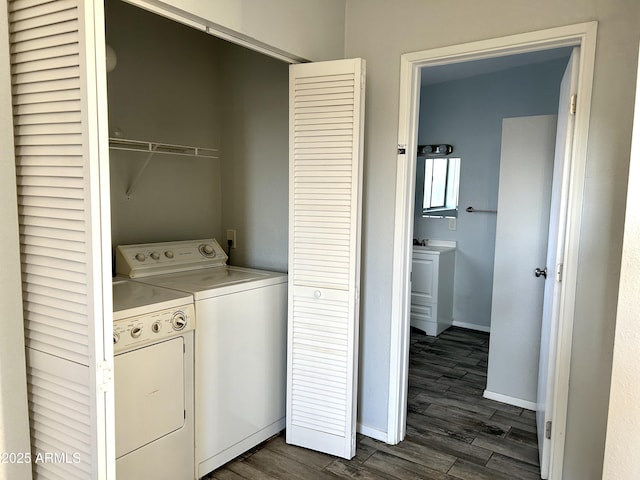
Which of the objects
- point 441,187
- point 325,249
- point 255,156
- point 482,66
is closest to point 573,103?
point 325,249

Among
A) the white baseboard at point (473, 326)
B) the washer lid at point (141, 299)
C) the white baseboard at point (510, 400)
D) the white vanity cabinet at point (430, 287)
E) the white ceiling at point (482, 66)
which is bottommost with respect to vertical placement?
the white baseboard at point (510, 400)

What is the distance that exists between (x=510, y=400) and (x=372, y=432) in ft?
3.64

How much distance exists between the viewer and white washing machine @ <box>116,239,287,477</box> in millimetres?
2174

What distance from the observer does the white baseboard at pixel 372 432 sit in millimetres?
2580

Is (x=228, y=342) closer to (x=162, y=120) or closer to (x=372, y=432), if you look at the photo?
(x=372, y=432)

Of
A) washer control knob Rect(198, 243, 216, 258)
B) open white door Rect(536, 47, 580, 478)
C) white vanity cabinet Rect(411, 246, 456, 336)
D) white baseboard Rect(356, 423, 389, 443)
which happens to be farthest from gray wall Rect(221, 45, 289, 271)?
white vanity cabinet Rect(411, 246, 456, 336)

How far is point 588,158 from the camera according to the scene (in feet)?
6.36

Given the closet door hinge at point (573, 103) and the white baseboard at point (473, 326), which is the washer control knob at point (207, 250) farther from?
the white baseboard at point (473, 326)

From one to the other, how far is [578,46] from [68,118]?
2026mm

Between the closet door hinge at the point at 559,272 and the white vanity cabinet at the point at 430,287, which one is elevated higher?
the closet door hinge at the point at 559,272

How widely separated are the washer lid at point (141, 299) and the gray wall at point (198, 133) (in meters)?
0.50

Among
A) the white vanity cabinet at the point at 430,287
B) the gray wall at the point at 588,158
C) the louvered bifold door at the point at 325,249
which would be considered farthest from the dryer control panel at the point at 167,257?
the white vanity cabinet at the point at 430,287

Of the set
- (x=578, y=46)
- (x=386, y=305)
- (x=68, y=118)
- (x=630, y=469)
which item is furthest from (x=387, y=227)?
(x=68, y=118)

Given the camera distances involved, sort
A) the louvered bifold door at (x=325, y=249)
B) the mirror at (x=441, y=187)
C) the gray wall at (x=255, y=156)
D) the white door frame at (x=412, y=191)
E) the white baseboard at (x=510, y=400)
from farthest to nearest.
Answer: the mirror at (x=441, y=187) → the white baseboard at (x=510, y=400) → the gray wall at (x=255, y=156) → the louvered bifold door at (x=325, y=249) → the white door frame at (x=412, y=191)
